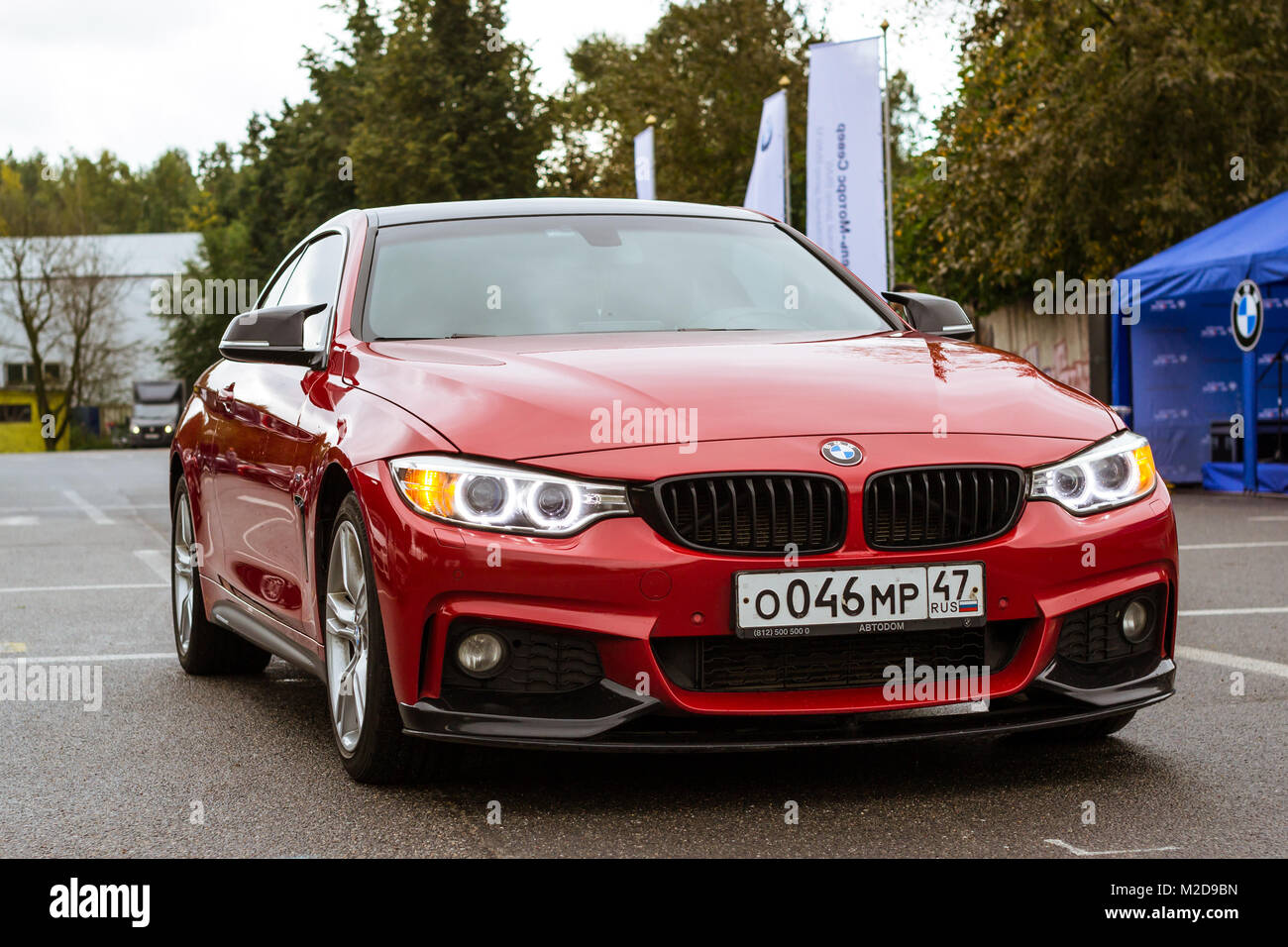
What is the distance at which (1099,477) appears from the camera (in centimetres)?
434

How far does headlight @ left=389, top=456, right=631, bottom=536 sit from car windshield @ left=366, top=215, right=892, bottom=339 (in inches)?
44.3

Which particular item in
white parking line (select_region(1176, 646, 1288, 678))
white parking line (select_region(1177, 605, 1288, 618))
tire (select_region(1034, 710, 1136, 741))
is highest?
tire (select_region(1034, 710, 1136, 741))

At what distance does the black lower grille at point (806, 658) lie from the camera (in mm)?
4004

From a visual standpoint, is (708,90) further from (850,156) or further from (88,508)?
(88,508)

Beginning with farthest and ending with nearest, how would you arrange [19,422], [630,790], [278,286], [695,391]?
[19,422] < [278,286] < [630,790] < [695,391]

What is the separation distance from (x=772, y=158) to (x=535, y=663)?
19648 mm

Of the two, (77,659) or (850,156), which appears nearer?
(77,659)

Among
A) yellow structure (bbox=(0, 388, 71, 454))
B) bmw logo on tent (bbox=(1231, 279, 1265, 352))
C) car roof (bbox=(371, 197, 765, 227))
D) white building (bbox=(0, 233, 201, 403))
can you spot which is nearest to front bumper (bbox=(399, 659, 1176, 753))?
car roof (bbox=(371, 197, 765, 227))

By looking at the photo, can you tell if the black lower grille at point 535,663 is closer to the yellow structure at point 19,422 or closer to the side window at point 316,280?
the side window at point 316,280

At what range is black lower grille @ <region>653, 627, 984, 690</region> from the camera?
13.1ft

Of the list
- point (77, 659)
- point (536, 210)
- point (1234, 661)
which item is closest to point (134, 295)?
point (77, 659)

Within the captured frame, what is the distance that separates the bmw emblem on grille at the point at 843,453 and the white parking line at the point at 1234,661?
2845 millimetres

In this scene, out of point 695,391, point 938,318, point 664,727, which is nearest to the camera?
point 664,727

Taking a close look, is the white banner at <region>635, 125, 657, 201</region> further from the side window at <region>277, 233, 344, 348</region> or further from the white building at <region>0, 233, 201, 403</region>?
the white building at <region>0, 233, 201, 403</region>
